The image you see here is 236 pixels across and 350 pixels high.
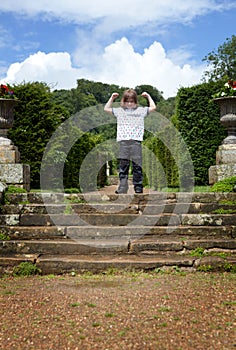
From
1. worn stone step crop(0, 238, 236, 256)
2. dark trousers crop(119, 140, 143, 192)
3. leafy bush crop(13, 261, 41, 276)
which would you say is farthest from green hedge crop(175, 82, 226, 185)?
leafy bush crop(13, 261, 41, 276)

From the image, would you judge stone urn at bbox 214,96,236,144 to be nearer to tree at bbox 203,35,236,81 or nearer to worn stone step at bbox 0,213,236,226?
worn stone step at bbox 0,213,236,226

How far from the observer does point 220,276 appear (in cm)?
492

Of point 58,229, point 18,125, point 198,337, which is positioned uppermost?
point 18,125

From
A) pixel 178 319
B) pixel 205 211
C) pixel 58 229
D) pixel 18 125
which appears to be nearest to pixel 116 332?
pixel 178 319

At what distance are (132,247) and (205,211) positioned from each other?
1.39 m

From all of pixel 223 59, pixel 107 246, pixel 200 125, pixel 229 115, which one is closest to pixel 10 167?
pixel 107 246

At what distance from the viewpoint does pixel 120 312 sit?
12.3 feet

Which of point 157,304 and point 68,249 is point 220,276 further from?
point 68,249

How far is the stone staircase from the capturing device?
5262 mm

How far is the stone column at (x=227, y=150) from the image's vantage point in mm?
8391

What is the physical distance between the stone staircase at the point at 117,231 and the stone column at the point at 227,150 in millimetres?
1767

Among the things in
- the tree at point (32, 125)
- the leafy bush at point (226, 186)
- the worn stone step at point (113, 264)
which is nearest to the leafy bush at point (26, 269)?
the worn stone step at point (113, 264)

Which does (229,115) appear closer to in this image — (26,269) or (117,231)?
(117,231)

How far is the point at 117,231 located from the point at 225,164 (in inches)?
133
